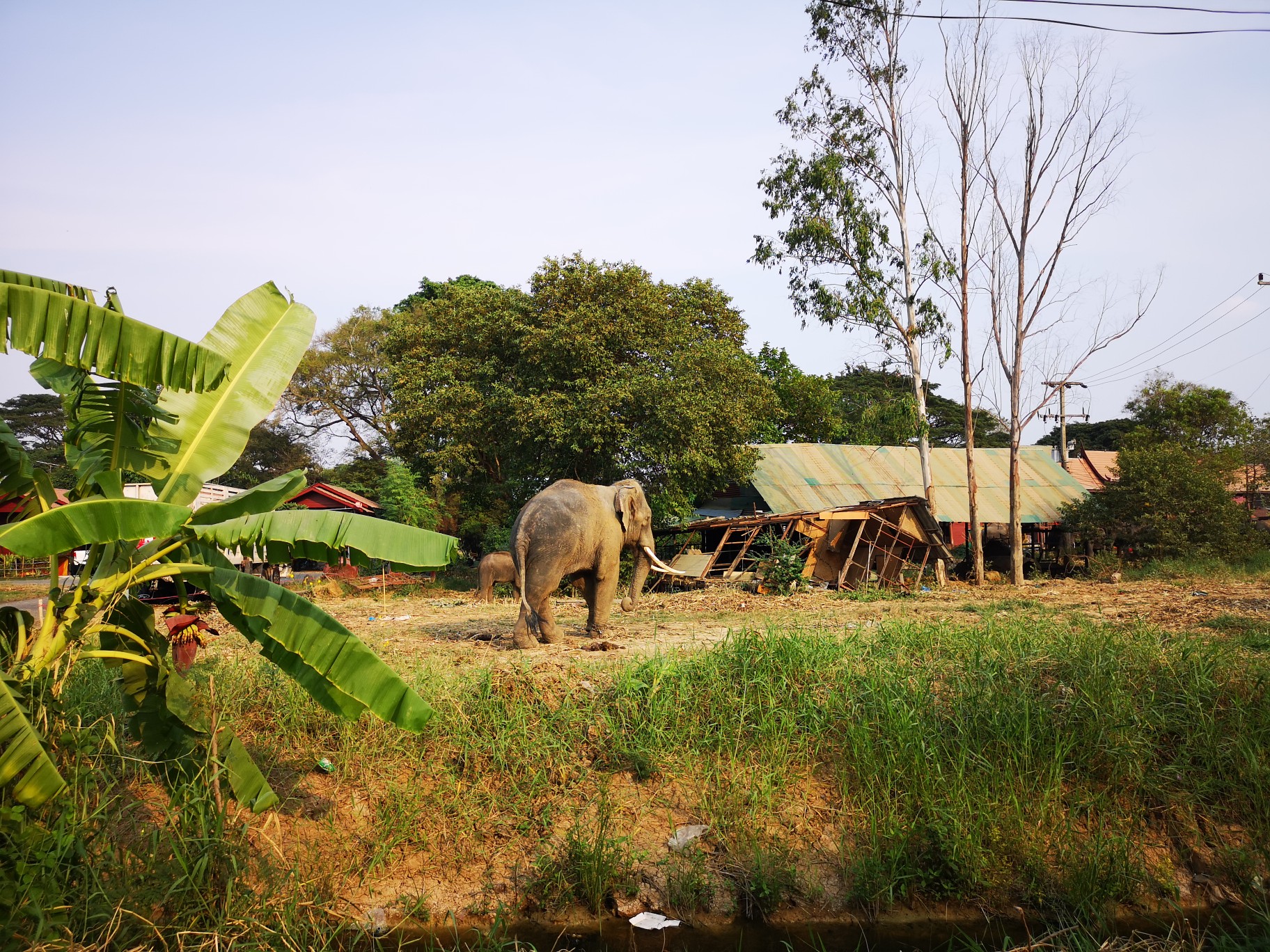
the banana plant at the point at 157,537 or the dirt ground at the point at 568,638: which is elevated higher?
the banana plant at the point at 157,537

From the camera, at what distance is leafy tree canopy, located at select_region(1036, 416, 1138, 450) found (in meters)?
42.8

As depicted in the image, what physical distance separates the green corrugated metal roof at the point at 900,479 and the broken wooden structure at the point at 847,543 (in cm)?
301

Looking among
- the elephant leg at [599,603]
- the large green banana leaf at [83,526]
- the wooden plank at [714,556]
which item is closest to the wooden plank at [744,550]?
the wooden plank at [714,556]

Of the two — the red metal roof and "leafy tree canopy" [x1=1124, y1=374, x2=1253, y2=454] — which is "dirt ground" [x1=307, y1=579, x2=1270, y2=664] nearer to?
the red metal roof

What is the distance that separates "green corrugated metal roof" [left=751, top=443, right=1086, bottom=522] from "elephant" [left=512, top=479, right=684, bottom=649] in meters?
10.2

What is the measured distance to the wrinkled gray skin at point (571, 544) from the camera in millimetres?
9109

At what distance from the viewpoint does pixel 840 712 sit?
22.6 ft

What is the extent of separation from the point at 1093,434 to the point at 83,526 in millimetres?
49752

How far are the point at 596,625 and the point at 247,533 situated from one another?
6129 mm

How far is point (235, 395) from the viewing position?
17.1 ft

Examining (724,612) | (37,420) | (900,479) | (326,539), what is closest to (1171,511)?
(900,479)

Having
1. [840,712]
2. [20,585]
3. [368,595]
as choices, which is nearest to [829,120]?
[368,595]

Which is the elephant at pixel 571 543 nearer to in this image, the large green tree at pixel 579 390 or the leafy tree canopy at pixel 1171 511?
the large green tree at pixel 579 390

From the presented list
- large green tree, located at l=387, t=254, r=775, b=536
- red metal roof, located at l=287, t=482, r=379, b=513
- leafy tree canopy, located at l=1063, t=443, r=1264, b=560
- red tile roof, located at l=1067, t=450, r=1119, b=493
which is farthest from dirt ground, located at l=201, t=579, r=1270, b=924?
red tile roof, located at l=1067, t=450, r=1119, b=493
